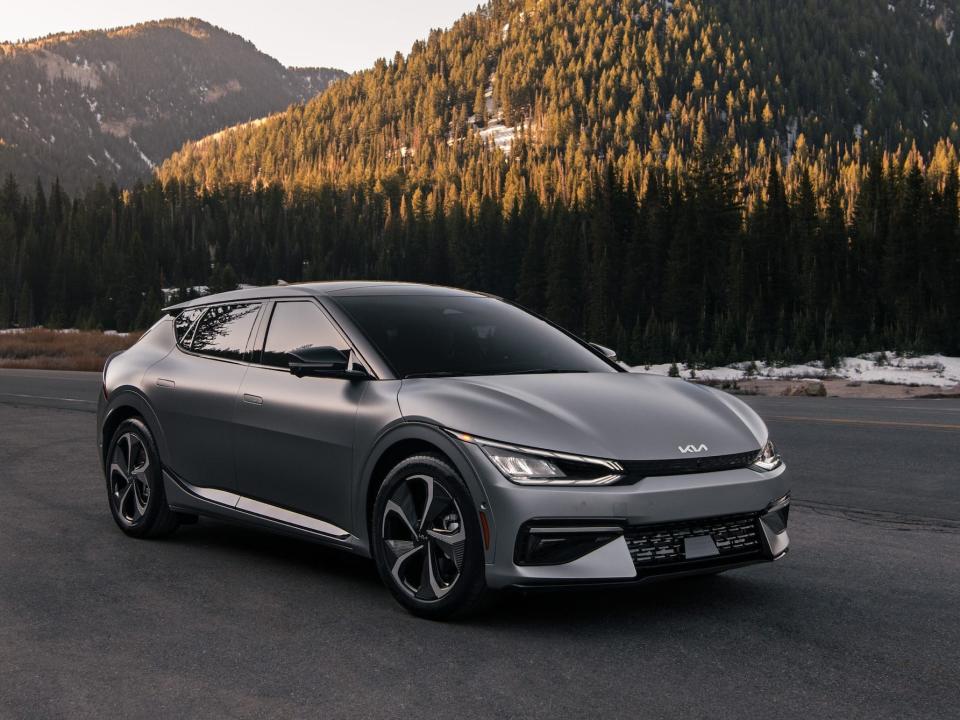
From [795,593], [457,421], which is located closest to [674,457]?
[457,421]

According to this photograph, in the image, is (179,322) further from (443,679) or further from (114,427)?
(443,679)

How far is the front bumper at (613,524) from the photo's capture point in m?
4.73

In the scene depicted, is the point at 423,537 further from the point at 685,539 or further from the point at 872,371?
the point at 872,371

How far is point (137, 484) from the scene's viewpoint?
7.45 metres

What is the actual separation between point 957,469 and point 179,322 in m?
7.68

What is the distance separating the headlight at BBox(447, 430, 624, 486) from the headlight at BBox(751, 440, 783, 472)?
851mm

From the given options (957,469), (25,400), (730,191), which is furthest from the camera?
(730,191)

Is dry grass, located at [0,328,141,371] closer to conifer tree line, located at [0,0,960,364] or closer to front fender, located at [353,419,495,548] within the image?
conifer tree line, located at [0,0,960,364]

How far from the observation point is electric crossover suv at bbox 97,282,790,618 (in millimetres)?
4793

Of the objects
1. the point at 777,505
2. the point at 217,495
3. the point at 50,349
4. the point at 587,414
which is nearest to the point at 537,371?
the point at 587,414

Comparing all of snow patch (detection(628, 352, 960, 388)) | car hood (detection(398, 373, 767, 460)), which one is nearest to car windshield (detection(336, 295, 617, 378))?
car hood (detection(398, 373, 767, 460))

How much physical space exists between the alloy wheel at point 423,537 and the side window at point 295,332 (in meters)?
1.16

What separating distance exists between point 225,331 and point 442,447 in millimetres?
2513

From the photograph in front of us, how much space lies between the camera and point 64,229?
159500 millimetres
